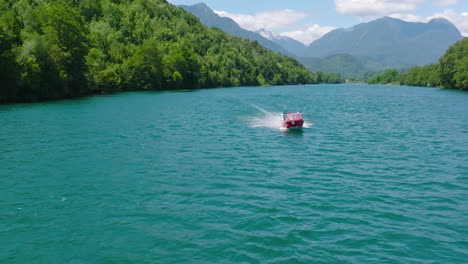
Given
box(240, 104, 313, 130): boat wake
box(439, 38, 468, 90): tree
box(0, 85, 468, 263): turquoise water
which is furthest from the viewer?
box(439, 38, 468, 90): tree

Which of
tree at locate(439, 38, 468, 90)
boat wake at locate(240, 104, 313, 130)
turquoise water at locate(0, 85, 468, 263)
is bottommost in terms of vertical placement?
turquoise water at locate(0, 85, 468, 263)

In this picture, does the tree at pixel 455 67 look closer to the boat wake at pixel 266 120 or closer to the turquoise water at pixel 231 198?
the boat wake at pixel 266 120

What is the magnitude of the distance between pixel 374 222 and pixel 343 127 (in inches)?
1541

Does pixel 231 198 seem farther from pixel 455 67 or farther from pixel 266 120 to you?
pixel 455 67

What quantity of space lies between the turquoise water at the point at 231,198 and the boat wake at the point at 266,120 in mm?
10531

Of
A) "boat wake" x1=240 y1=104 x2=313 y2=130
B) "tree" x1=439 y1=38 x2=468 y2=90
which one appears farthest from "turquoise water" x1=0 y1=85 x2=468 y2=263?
"tree" x1=439 y1=38 x2=468 y2=90

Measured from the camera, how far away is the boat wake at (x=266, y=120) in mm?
60119

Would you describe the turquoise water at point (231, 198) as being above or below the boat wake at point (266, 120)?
below

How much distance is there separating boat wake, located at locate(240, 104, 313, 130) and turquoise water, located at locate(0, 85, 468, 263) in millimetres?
10531

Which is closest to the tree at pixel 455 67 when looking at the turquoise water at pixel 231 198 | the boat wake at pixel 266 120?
the boat wake at pixel 266 120

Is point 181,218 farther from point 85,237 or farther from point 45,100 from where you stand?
point 45,100

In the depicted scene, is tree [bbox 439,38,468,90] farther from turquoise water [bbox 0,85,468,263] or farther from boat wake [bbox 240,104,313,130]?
turquoise water [bbox 0,85,468,263]

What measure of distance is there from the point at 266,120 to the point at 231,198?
42.5 metres

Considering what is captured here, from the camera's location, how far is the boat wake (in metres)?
60.1
